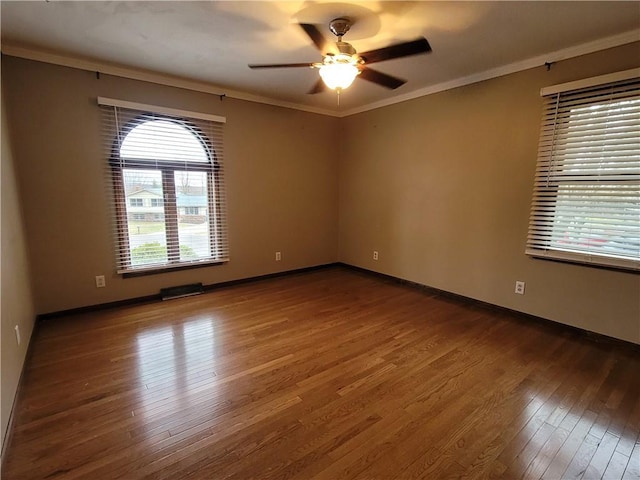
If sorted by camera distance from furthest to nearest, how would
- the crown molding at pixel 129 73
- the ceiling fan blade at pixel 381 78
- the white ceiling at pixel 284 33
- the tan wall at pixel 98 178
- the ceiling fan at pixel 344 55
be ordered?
1. the tan wall at pixel 98 178
2. the crown molding at pixel 129 73
3. the ceiling fan blade at pixel 381 78
4. the white ceiling at pixel 284 33
5. the ceiling fan at pixel 344 55

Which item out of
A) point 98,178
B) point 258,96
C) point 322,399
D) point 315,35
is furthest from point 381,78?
point 98,178

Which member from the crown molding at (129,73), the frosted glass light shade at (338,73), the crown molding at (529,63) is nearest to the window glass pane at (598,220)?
the crown molding at (529,63)

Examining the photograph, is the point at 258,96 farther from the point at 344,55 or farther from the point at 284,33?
the point at 344,55

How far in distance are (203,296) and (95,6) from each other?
2.77 metres

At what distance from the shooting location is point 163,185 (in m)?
3.47

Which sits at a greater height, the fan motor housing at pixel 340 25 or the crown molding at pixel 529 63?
the crown molding at pixel 529 63

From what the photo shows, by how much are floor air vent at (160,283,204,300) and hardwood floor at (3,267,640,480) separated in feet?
1.42

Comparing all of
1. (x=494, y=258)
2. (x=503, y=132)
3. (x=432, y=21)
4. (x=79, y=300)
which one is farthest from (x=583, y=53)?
(x=79, y=300)

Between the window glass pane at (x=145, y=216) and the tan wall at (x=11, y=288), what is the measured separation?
2.83ft

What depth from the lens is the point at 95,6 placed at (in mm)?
2037

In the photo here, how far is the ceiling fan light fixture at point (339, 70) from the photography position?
2.05 m

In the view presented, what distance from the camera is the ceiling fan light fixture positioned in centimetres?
205

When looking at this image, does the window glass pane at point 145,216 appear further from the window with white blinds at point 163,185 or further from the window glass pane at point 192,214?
the window glass pane at point 192,214

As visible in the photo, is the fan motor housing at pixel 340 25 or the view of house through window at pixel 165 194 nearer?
the fan motor housing at pixel 340 25
